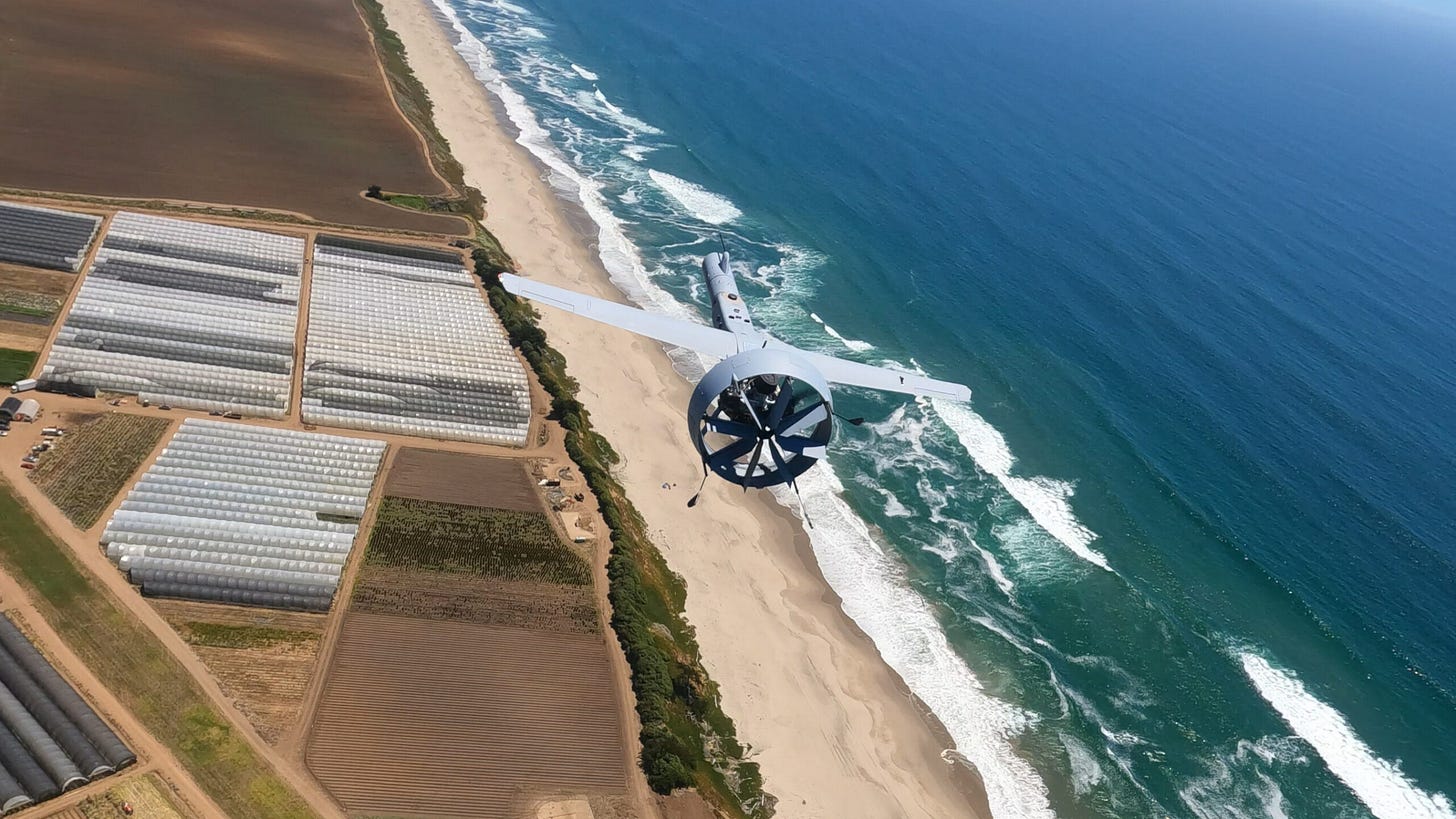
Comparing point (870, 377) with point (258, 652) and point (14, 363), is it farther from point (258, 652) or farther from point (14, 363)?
point (14, 363)

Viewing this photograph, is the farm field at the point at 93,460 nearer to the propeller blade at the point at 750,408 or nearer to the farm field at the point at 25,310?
the farm field at the point at 25,310

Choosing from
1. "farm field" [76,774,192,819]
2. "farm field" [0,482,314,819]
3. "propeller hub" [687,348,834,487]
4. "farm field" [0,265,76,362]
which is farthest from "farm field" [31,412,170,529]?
"propeller hub" [687,348,834,487]

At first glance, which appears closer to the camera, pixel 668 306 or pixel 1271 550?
pixel 1271 550

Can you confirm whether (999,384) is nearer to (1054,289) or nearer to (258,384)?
(1054,289)

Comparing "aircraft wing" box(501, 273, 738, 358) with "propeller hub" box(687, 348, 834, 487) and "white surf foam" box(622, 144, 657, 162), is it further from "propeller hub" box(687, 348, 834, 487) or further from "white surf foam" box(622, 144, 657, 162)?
"white surf foam" box(622, 144, 657, 162)

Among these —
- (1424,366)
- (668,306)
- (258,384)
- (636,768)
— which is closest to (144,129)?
(258,384)

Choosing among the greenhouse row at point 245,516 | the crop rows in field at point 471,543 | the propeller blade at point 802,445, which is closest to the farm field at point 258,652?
the greenhouse row at point 245,516
